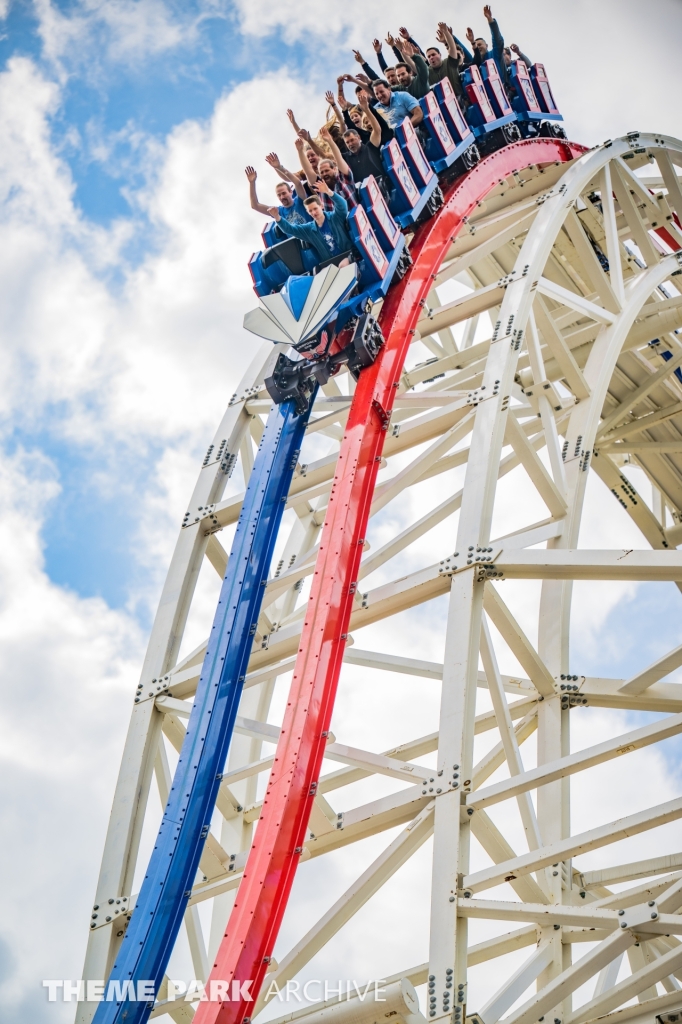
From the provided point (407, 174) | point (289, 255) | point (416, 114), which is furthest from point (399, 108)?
point (289, 255)

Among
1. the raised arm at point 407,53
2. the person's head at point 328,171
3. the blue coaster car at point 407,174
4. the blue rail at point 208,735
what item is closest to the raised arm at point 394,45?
the raised arm at point 407,53

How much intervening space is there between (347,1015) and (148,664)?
4567mm

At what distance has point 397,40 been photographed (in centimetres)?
1312

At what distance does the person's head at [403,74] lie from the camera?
1259 cm

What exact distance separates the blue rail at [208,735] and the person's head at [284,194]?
1863 mm

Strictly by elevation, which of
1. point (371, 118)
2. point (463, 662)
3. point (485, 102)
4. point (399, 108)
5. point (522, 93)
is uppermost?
point (522, 93)

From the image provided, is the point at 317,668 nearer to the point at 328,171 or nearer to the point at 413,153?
the point at 328,171

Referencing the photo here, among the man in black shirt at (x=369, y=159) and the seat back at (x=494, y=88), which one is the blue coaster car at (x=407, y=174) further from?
the seat back at (x=494, y=88)

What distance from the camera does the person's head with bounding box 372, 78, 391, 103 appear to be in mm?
12031

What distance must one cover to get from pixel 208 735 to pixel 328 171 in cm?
515

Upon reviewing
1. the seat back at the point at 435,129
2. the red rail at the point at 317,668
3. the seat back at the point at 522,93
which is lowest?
the red rail at the point at 317,668

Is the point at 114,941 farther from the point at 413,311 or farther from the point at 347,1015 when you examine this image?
the point at 413,311

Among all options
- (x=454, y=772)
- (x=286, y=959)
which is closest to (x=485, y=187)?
(x=454, y=772)

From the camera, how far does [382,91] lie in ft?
39.5
